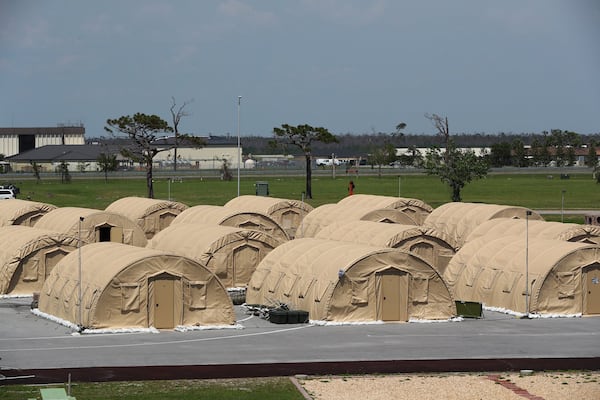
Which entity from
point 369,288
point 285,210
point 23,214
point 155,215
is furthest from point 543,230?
point 23,214

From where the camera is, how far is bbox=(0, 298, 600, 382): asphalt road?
4000 cm

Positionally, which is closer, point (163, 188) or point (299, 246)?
point (299, 246)

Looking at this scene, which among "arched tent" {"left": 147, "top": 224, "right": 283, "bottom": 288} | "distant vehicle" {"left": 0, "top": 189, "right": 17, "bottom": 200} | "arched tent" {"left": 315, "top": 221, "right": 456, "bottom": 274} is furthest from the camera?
"distant vehicle" {"left": 0, "top": 189, "right": 17, "bottom": 200}

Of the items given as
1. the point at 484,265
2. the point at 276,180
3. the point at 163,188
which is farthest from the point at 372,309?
the point at 276,180

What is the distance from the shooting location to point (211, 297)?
Answer: 47.3 meters

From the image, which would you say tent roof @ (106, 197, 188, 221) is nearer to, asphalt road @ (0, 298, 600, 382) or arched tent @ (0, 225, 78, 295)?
arched tent @ (0, 225, 78, 295)

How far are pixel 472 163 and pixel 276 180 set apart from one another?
5582 centimetres

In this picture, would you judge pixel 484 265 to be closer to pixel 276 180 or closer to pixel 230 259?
pixel 230 259

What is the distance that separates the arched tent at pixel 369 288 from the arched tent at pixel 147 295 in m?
3.78

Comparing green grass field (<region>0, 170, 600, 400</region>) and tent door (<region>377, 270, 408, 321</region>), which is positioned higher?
green grass field (<region>0, 170, 600, 400</region>)

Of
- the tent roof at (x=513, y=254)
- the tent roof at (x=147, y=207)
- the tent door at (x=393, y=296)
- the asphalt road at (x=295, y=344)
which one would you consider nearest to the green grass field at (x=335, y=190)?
the tent roof at (x=147, y=207)

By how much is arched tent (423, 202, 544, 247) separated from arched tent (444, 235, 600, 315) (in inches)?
659

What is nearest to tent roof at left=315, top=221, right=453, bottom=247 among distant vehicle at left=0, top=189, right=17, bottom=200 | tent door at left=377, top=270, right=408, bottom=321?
tent door at left=377, top=270, right=408, bottom=321

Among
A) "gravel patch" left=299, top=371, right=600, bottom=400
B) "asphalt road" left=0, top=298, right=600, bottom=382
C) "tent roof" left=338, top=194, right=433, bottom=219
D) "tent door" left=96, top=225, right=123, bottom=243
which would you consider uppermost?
"tent roof" left=338, top=194, right=433, bottom=219
